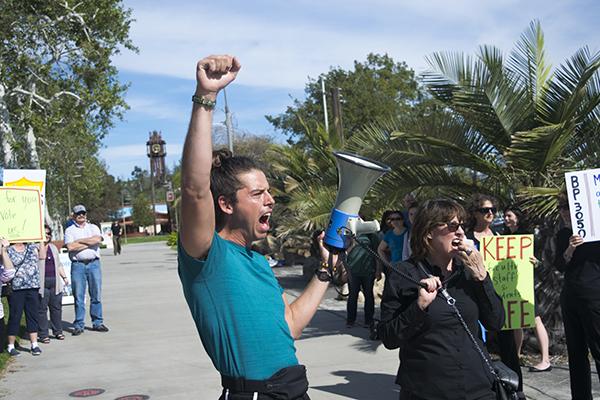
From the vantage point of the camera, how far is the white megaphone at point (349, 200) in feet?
8.74

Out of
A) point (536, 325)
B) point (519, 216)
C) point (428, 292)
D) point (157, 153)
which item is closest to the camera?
point (428, 292)

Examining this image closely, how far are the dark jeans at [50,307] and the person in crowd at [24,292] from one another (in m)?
0.53

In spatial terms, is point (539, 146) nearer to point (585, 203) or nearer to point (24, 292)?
point (585, 203)

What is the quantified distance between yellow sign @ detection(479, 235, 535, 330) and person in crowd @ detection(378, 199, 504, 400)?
8.45 feet

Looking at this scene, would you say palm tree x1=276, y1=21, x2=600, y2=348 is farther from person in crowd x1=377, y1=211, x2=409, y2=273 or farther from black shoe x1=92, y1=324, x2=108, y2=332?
black shoe x1=92, y1=324, x2=108, y2=332

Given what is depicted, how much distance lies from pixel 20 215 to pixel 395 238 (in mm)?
4344

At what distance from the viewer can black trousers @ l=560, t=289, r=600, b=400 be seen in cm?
540

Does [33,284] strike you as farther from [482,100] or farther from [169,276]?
[169,276]

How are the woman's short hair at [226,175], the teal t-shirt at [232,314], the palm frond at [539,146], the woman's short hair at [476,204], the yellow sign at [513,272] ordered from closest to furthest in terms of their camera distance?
1. the teal t-shirt at [232,314]
2. the woman's short hair at [226,175]
3. the yellow sign at [513,272]
4. the woman's short hair at [476,204]
5. the palm frond at [539,146]

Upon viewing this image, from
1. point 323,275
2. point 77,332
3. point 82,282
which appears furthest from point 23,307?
point 323,275

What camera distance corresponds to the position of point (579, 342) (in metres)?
5.54

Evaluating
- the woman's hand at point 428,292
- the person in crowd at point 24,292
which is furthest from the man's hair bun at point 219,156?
the person in crowd at point 24,292

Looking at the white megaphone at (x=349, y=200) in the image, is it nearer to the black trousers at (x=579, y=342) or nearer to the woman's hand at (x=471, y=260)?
the woman's hand at (x=471, y=260)

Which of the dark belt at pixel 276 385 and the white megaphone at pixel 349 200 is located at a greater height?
the white megaphone at pixel 349 200
